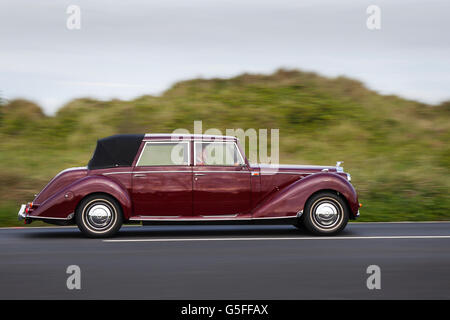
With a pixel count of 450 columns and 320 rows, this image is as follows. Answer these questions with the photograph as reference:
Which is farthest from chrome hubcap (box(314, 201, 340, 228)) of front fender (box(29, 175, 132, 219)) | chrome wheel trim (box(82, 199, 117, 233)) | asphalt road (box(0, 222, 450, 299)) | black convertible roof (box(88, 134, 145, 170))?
chrome wheel trim (box(82, 199, 117, 233))

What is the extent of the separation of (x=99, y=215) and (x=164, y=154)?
4.92 ft

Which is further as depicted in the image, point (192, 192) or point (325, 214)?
point (325, 214)

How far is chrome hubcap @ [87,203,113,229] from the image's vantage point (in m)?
9.95

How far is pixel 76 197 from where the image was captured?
32.3ft

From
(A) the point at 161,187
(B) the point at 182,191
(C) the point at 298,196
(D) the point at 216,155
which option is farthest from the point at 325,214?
(A) the point at 161,187

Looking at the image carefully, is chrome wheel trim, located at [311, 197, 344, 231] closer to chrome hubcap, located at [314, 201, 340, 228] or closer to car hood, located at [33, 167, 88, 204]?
chrome hubcap, located at [314, 201, 340, 228]

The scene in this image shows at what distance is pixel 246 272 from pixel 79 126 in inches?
738

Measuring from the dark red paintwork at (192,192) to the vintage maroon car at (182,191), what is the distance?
0.05 feet

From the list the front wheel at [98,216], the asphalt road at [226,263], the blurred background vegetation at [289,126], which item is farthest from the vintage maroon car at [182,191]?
the blurred background vegetation at [289,126]

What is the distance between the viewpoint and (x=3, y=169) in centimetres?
1733

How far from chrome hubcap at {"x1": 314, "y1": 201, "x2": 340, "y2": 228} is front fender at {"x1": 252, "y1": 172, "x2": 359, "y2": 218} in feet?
0.85

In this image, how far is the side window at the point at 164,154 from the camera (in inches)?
404

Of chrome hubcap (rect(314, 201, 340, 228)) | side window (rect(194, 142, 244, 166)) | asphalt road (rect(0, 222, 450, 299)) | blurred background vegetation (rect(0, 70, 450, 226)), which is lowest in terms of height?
asphalt road (rect(0, 222, 450, 299))

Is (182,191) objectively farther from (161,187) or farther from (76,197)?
(76,197)
